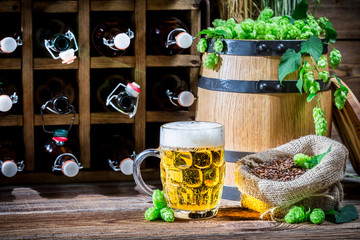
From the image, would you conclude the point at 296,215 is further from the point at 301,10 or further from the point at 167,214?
the point at 301,10

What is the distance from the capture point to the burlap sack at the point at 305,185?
59.6 inches

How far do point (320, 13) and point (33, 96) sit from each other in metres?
1.32

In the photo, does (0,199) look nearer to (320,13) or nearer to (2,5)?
(2,5)

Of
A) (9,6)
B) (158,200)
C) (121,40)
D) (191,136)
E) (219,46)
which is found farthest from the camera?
(9,6)

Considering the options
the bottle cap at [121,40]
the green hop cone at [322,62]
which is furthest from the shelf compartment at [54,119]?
the green hop cone at [322,62]

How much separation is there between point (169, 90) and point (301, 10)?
22.9 inches

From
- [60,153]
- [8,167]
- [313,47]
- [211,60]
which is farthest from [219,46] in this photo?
[8,167]

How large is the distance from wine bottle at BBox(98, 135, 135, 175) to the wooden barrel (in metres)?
0.46

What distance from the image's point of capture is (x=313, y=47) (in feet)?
5.47

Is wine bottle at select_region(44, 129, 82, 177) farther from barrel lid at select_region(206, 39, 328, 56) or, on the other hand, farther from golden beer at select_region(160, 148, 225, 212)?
barrel lid at select_region(206, 39, 328, 56)

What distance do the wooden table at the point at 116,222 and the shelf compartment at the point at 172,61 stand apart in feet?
1.62

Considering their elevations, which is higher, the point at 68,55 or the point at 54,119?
the point at 68,55

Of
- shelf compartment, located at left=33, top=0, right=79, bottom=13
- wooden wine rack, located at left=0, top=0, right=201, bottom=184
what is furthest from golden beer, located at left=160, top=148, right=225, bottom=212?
shelf compartment, located at left=33, top=0, right=79, bottom=13

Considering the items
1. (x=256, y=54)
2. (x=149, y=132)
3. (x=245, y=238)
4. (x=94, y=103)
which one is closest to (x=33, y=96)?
(x=94, y=103)
